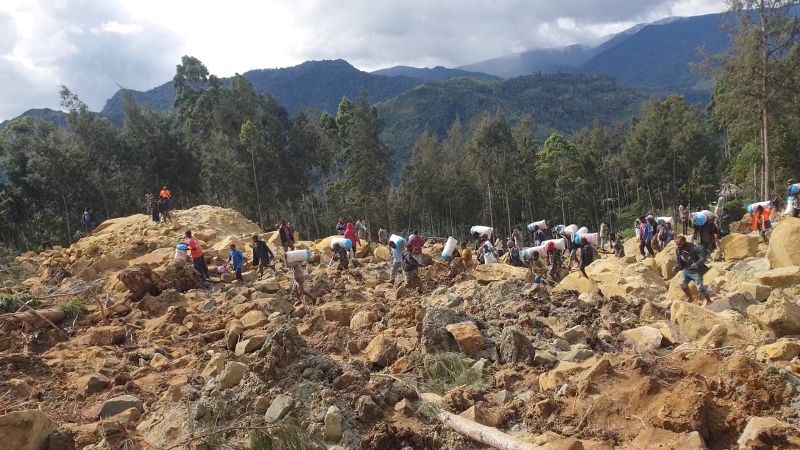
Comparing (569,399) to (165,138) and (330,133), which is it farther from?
(330,133)

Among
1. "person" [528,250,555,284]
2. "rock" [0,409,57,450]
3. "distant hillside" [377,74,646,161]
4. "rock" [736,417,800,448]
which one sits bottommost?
"person" [528,250,555,284]

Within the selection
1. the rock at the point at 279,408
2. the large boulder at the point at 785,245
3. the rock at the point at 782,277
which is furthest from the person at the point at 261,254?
the large boulder at the point at 785,245

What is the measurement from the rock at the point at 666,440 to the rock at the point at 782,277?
6.09 meters

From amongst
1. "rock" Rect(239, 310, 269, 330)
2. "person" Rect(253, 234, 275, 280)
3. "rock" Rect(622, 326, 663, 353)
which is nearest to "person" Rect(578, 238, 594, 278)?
"rock" Rect(622, 326, 663, 353)

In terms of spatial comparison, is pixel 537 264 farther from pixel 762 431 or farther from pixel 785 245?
pixel 762 431

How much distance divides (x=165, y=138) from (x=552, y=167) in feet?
97.6

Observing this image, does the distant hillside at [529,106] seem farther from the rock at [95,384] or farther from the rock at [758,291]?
the rock at [95,384]

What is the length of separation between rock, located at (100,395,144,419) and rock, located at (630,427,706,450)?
5.71 m

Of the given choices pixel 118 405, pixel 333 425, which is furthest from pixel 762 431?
pixel 118 405

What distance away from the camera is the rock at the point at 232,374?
6.46 metres

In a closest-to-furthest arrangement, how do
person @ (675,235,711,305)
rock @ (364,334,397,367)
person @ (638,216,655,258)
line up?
rock @ (364,334,397,367)
person @ (675,235,711,305)
person @ (638,216,655,258)

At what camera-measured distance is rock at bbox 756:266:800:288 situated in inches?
357

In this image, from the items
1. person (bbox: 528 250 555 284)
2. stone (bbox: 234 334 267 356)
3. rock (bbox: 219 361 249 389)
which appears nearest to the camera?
rock (bbox: 219 361 249 389)

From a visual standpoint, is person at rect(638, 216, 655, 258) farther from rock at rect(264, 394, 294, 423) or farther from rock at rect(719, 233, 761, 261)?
rock at rect(264, 394, 294, 423)
